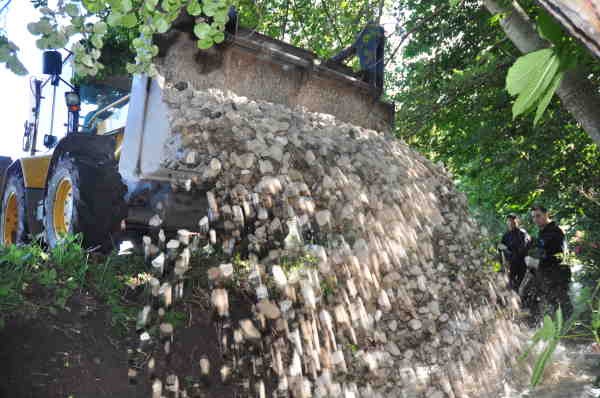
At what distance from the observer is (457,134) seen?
8.05 meters

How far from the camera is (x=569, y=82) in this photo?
137 inches

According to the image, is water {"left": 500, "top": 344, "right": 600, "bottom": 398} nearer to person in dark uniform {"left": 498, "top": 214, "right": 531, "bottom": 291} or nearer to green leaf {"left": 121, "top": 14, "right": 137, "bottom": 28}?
person in dark uniform {"left": 498, "top": 214, "right": 531, "bottom": 291}

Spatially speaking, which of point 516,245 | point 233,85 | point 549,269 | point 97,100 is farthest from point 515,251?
point 97,100

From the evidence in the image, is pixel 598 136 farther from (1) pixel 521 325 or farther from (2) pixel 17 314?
(2) pixel 17 314

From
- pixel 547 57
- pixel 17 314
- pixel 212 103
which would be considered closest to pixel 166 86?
pixel 212 103

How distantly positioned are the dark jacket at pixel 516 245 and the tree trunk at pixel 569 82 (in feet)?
12.0

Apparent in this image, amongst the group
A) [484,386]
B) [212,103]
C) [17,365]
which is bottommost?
[484,386]

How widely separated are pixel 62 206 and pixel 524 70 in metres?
4.86

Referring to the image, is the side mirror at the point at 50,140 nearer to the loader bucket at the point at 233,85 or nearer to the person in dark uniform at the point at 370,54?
the loader bucket at the point at 233,85

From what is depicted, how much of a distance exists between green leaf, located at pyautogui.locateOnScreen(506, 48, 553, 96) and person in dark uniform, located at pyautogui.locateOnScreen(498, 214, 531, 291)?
255 inches

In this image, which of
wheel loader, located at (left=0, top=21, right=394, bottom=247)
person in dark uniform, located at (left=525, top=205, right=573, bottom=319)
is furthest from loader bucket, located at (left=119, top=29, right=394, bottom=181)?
person in dark uniform, located at (left=525, top=205, right=573, bottom=319)

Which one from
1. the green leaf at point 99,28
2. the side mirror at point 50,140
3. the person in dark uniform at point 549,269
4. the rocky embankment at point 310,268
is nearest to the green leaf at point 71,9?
the green leaf at point 99,28

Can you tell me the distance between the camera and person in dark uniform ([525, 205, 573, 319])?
612 centimetres

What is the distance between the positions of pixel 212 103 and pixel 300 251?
1096 mm
